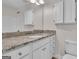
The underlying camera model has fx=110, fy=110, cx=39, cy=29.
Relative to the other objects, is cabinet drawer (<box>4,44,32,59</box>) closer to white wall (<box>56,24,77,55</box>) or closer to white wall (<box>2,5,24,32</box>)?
white wall (<box>2,5,24,32</box>)

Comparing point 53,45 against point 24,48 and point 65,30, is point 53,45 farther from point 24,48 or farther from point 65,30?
point 24,48

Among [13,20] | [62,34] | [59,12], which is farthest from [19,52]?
[59,12]

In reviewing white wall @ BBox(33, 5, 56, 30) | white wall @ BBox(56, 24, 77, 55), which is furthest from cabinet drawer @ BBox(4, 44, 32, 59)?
white wall @ BBox(33, 5, 56, 30)

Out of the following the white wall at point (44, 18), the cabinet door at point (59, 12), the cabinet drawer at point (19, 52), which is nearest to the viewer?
the cabinet drawer at point (19, 52)

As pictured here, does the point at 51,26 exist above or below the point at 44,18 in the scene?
below

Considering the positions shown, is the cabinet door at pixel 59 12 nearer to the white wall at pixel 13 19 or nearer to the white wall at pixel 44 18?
the white wall at pixel 44 18

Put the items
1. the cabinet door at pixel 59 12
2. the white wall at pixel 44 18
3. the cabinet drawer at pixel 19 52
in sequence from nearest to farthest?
1. the cabinet drawer at pixel 19 52
2. the cabinet door at pixel 59 12
3. the white wall at pixel 44 18

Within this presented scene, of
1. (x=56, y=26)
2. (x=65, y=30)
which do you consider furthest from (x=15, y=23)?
(x=56, y=26)

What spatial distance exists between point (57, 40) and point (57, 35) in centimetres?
10

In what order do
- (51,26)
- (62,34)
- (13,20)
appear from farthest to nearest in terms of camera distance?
(51,26) < (62,34) < (13,20)

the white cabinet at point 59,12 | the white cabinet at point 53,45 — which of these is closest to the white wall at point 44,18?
the white cabinet at point 59,12

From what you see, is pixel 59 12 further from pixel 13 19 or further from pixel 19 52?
pixel 19 52

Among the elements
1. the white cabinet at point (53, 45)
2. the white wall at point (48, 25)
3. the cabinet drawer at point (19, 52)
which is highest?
the white wall at point (48, 25)

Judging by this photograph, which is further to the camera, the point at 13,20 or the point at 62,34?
the point at 62,34
